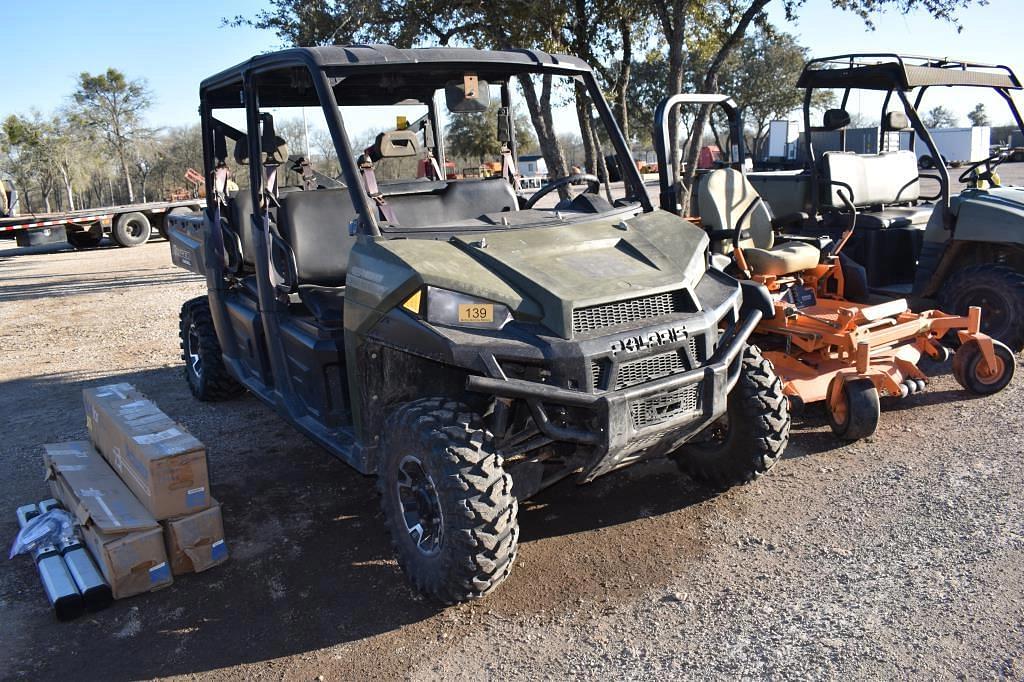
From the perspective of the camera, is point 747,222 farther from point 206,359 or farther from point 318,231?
point 206,359

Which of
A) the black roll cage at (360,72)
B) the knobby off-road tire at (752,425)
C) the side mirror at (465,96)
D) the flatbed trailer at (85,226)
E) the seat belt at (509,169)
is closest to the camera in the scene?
the black roll cage at (360,72)

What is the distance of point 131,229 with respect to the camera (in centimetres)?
2284

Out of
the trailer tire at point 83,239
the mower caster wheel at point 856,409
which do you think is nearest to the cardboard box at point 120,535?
the mower caster wheel at point 856,409

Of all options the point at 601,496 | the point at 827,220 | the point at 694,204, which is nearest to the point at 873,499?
the point at 601,496

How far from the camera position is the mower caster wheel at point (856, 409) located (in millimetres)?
5070

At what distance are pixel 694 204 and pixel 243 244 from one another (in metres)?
3.34

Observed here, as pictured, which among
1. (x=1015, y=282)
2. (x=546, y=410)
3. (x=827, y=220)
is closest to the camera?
(x=546, y=410)

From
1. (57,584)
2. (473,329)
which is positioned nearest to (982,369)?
(473,329)

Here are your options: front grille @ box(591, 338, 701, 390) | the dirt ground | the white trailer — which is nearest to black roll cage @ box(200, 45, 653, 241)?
front grille @ box(591, 338, 701, 390)

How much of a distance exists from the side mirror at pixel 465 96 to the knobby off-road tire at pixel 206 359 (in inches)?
125

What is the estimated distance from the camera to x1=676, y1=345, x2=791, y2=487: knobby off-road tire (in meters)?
4.18

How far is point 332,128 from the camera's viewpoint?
12.9ft

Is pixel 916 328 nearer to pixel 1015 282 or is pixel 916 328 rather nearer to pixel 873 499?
pixel 1015 282

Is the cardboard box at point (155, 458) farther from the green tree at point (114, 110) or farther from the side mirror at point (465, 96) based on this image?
the green tree at point (114, 110)
